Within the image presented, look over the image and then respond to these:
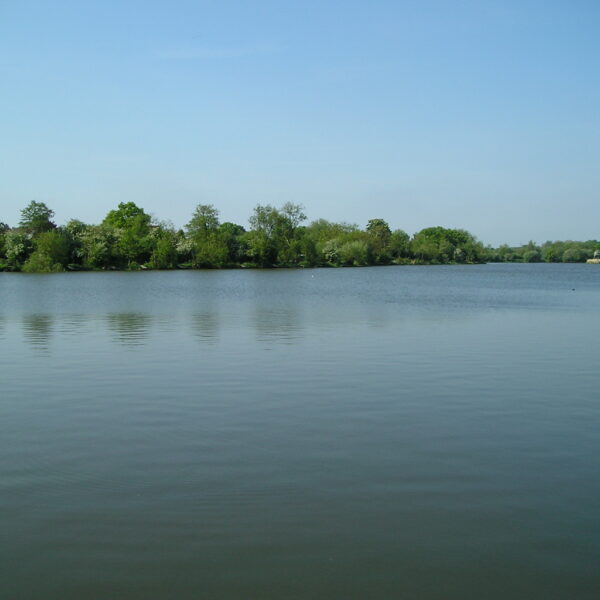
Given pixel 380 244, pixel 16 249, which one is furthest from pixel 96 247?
pixel 380 244

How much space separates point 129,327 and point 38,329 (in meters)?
2.91

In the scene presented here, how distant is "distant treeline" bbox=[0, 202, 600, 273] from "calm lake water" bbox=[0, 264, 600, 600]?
7013 cm

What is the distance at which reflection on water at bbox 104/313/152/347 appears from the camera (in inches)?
680

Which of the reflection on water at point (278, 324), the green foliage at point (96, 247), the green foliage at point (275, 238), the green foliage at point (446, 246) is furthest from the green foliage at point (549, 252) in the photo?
the reflection on water at point (278, 324)

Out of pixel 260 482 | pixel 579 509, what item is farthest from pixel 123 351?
pixel 579 509

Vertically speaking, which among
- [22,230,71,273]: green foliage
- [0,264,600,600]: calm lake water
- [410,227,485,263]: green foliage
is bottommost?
[0,264,600,600]: calm lake water

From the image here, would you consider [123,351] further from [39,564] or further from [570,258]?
[570,258]

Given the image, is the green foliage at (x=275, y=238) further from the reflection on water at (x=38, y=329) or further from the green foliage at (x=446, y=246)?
Result: the reflection on water at (x=38, y=329)

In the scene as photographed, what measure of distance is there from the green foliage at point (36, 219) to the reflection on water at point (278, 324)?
6779cm

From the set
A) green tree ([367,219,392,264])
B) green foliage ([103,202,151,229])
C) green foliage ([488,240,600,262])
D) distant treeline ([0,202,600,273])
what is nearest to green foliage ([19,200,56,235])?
distant treeline ([0,202,600,273])

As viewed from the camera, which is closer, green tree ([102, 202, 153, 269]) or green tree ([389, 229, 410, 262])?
green tree ([102, 202, 153, 269])

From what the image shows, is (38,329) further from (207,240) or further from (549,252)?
(549,252)

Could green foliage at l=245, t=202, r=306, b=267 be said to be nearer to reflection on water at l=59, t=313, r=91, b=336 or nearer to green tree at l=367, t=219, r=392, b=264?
green tree at l=367, t=219, r=392, b=264

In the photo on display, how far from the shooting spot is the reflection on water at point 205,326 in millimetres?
17938
